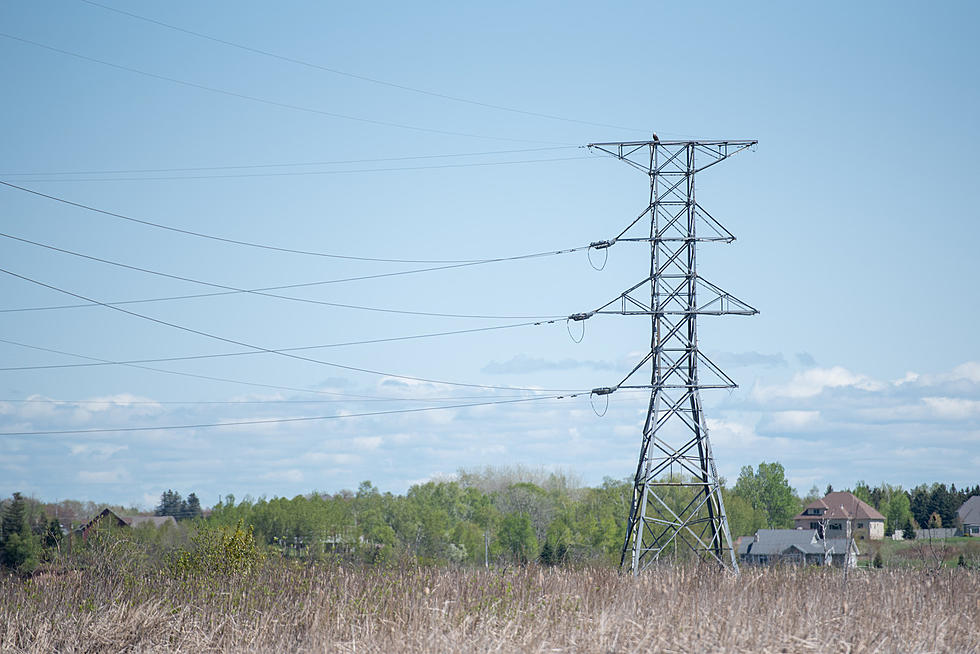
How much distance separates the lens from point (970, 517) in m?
103

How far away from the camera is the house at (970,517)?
99.9m

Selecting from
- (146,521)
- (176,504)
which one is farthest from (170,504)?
(146,521)

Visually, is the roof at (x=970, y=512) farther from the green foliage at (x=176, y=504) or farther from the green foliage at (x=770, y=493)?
the green foliage at (x=176, y=504)

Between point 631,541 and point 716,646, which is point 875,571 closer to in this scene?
point 631,541

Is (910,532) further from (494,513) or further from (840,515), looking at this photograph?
(494,513)

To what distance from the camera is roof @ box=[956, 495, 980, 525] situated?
10162cm

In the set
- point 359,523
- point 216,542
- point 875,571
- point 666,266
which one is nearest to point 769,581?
point 875,571

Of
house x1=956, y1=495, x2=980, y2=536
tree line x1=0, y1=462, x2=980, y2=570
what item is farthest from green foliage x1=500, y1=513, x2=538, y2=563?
house x1=956, y1=495, x2=980, y2=536

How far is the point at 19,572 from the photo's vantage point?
1639cm

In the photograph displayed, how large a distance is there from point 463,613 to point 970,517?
334ft

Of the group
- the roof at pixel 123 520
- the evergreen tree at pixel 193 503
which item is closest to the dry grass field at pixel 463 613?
the roof at pixel 123 520

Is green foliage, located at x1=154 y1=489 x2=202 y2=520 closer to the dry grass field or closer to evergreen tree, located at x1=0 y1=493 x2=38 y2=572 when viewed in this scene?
evergreen tree, located at x1=0 y1=493 x2=38 y2=572

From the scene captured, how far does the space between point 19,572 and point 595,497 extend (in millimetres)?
74802

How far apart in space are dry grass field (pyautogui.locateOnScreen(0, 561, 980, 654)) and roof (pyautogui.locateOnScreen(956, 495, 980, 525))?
9437 centimetres
